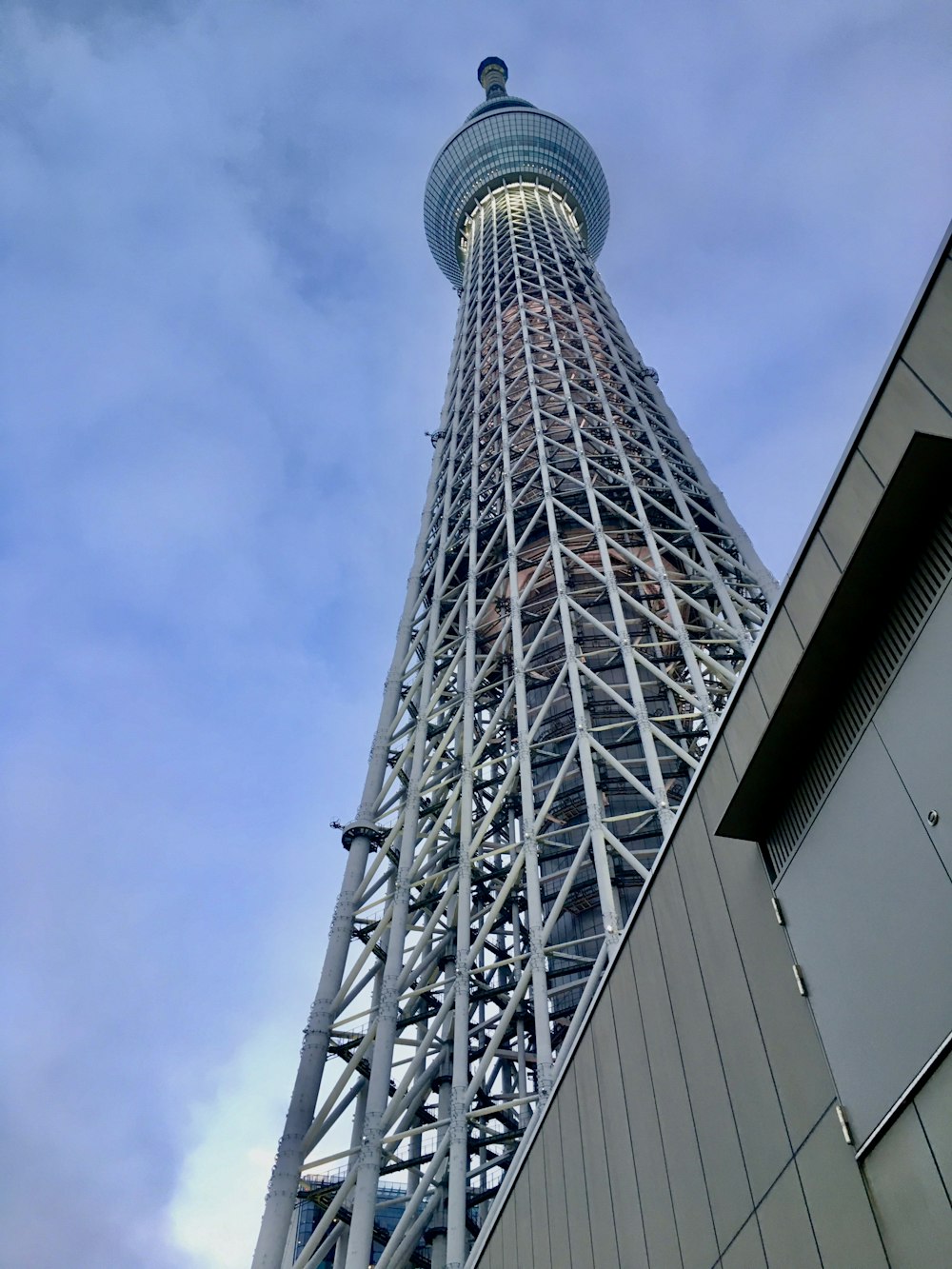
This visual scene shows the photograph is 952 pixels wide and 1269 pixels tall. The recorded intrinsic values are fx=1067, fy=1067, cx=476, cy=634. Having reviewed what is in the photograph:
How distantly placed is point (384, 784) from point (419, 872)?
421cm

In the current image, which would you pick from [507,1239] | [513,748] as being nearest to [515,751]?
[513,748]

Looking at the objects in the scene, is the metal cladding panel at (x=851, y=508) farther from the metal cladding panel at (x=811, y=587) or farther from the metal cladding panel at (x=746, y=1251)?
the metal cladding panel at (x=746, y=1251)

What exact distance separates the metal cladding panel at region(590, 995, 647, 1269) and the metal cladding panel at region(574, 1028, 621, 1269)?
8 centimetres

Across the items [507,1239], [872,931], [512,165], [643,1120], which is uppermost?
[512,165]

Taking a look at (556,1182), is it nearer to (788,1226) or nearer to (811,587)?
(788,1226)

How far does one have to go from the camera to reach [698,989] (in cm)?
1040

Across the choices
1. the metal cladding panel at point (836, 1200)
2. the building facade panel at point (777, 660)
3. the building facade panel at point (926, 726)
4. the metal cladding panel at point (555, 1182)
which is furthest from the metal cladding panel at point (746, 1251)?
the building facade panel at point (777, 660)

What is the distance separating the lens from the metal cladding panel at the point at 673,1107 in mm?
9555

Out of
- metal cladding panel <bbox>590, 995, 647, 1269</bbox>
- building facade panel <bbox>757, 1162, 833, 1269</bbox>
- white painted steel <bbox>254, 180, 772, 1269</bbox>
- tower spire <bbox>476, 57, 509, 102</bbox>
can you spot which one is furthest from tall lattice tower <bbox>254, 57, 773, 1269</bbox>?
tower spire <bbox>476, 57, 509, 102</bbox>

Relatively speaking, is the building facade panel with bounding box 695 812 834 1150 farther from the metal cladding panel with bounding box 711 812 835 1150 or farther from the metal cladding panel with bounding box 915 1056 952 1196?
the metal cladding panel with bounding box 915 1056 952 1196

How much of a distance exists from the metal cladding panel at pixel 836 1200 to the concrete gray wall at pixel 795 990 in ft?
0.06

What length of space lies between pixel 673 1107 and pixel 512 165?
73.0 meters

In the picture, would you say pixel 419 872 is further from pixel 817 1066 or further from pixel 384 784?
pixel 817 1066

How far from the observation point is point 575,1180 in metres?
12.2
